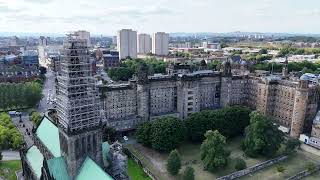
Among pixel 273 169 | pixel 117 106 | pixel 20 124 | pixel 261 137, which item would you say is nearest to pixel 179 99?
pixel 117 106

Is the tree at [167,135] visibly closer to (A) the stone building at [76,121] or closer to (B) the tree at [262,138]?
(B) the tree at [262,138]

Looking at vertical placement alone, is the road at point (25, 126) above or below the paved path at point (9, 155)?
above

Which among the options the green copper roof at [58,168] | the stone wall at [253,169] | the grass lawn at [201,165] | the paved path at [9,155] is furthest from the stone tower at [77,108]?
the paved path at [9,155]

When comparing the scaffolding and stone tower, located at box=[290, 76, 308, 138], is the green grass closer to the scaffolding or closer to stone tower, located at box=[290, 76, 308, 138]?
the scaffolding

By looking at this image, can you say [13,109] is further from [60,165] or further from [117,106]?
[60,165]

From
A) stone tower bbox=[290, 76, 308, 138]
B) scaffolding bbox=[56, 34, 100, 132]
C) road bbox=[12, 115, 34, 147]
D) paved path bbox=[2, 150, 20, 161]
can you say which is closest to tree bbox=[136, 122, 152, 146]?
road bbox=[12, 115, 34, 147]

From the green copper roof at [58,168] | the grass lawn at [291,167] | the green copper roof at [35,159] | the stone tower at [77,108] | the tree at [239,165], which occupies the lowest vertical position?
the grass lawn at [291,167]
